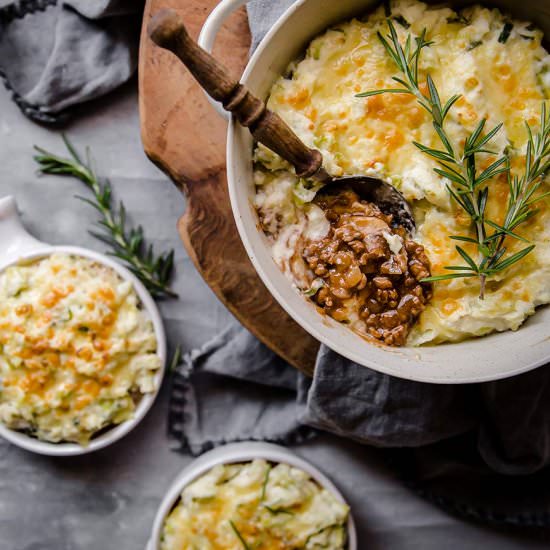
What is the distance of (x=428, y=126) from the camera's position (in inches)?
76.9

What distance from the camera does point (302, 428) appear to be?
2818 mm

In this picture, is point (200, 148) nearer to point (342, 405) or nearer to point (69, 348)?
point (69, 348)

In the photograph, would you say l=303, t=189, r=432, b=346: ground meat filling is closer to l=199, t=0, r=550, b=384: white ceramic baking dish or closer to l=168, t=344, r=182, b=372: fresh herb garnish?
l=199, t=0, r=550, b=384: white ceramic baking dish

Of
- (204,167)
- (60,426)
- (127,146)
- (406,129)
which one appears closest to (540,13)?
(406,129)

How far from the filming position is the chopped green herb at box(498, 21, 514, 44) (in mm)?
1962

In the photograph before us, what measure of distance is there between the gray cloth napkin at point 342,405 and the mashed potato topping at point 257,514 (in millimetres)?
252

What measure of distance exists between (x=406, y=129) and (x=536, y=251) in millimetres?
514

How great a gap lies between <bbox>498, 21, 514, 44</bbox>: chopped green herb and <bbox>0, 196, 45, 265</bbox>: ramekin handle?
5.89 feet

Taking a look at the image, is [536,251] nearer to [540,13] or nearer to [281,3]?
[540,13]

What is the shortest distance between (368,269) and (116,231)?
1205 mm

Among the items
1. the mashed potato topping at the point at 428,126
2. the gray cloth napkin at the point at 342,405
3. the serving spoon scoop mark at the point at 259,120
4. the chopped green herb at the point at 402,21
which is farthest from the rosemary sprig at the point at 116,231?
the chopped green herb at the point at 402,21

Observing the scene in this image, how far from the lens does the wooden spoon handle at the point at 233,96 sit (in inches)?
55.2

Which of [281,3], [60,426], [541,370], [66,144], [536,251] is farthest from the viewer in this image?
[66,144]

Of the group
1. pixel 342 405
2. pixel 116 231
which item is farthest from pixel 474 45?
pixel 116 231
